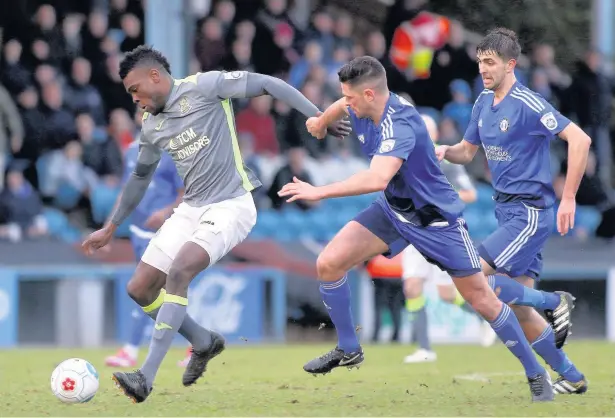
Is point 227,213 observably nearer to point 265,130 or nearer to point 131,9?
point 265,130

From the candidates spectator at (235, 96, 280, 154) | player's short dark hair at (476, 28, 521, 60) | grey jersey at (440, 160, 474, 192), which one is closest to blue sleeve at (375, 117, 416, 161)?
player's short dark hair at (476, 28, 521, 60)

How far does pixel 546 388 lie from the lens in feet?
27.4

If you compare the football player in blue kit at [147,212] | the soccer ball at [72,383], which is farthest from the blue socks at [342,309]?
the football player in blue kit at [147,212]

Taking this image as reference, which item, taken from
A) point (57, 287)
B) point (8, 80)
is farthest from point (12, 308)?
point (8, 80)

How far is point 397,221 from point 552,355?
1390 millimetres

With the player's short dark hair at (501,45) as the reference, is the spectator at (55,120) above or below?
above

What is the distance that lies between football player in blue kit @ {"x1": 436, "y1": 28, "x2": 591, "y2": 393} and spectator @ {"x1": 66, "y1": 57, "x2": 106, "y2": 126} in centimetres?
799

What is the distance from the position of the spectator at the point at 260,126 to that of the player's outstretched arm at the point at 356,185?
340 inches

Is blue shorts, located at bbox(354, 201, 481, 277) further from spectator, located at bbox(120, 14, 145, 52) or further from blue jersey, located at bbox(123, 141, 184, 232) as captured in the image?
spectator, located at bbox(120, 14, 145, 52)

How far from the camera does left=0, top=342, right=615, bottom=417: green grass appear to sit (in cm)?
790

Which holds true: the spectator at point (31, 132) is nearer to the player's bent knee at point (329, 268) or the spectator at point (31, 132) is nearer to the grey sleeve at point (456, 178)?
the grey sleeve at point (456, 178)

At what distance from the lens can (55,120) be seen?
15.7 metres

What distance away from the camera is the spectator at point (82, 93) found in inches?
627

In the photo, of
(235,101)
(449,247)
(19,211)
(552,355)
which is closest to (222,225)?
(449,247)
